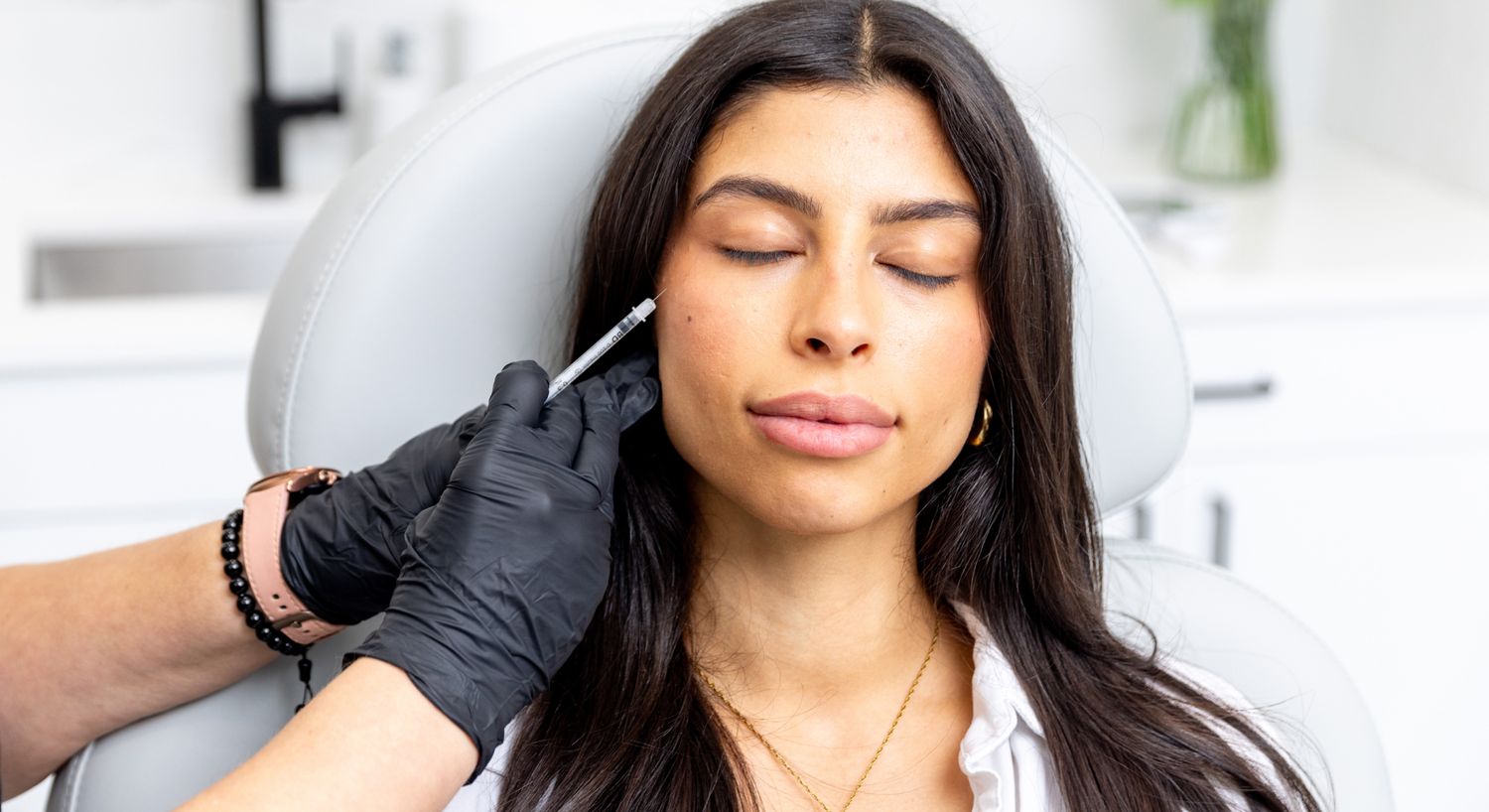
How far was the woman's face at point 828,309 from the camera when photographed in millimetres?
1022

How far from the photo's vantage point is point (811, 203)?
104 centimetres

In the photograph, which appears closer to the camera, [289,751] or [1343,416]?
[289,751]

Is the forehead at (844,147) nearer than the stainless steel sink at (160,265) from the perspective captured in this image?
Yes

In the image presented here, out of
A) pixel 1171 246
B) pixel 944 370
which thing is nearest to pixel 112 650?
pixel 944 370

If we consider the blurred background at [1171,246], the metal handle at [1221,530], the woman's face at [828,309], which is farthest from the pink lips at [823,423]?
the metal handle at [1221,530]

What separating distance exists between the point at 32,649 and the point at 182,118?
1.50 m

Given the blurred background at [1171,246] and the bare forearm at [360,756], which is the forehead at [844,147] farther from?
the blurred background at [1171,246]

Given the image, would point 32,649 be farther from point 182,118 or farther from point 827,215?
point 182,118

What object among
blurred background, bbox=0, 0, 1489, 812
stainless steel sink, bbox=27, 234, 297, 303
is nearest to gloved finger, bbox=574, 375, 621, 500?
blurred background, bbox=0, 0, 1489, 812

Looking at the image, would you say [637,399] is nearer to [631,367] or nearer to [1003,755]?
[631,367]

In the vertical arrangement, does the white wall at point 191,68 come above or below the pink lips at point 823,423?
above

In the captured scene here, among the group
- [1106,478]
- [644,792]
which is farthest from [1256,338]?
[644,792]

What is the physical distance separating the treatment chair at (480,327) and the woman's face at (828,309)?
0.42 ft

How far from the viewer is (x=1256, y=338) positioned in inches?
74.5
